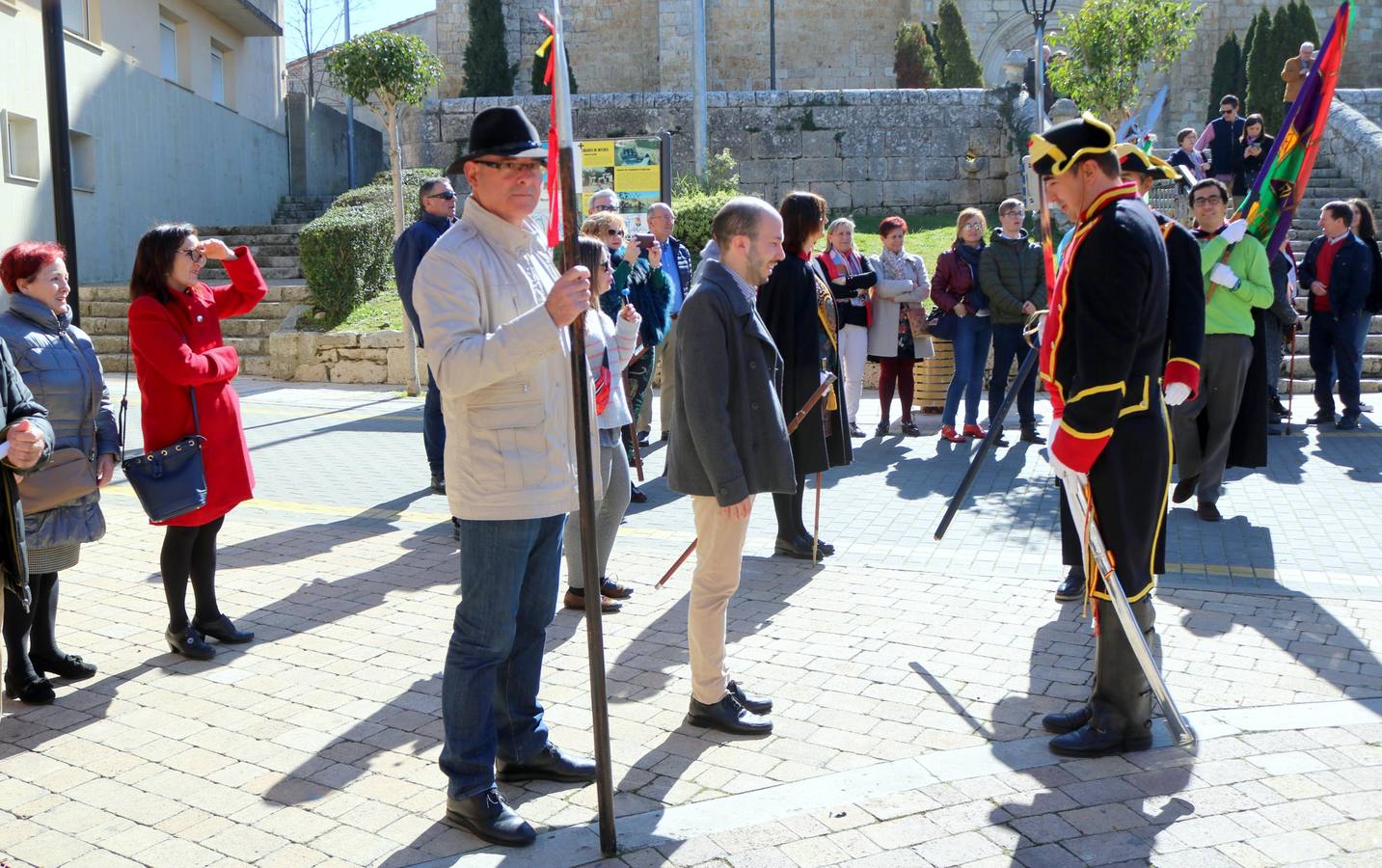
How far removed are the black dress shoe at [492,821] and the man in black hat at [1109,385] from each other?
179 cm

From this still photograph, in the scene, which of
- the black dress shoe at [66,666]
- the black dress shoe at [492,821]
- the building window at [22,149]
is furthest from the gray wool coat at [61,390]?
the building window at [22,149]

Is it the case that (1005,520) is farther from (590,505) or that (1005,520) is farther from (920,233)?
(920,233)

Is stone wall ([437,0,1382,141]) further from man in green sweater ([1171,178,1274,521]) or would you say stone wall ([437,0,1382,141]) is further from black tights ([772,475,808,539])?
black tights ([772,475,808,539])

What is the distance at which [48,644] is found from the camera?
16.1 ft

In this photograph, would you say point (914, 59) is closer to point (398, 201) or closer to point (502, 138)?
point (398, 201)

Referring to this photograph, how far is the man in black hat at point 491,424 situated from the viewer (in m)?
3.41

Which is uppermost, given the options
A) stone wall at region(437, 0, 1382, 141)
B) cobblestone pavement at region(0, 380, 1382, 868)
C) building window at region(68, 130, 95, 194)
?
stone wall at region(437, 0, 1382, 141)

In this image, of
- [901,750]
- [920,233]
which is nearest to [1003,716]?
[901,750]

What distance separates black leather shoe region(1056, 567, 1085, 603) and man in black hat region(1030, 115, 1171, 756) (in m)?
1.61

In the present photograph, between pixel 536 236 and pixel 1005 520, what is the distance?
458cm

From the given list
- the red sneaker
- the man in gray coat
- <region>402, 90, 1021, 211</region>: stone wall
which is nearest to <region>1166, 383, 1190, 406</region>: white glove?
the man in gray coat

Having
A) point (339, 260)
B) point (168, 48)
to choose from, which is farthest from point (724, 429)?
point (168, 48)

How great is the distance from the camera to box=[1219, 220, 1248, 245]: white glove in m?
7.61

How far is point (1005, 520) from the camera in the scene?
7516mm
